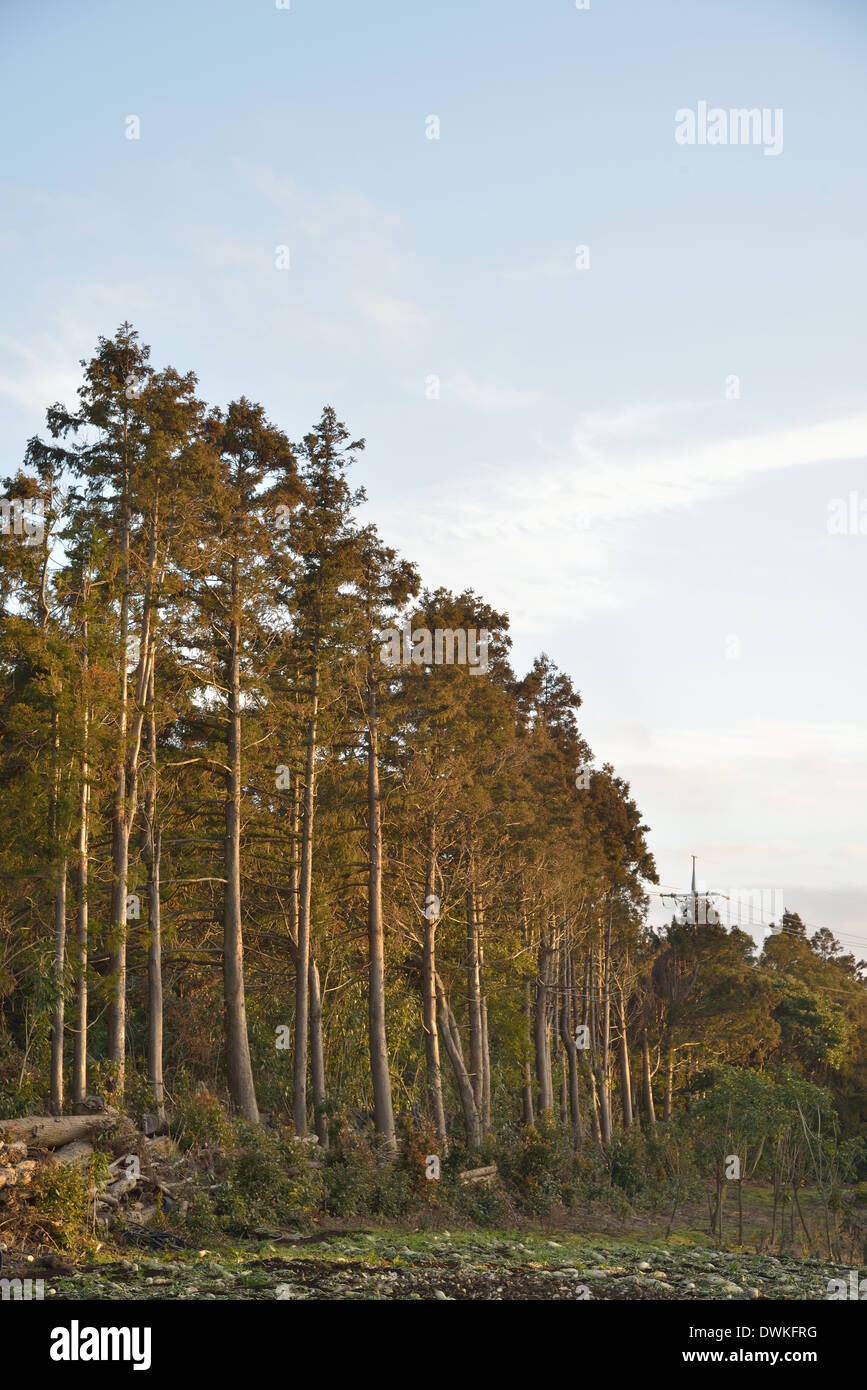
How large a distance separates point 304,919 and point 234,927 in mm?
1932

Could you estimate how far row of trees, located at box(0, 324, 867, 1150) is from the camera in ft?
75.8

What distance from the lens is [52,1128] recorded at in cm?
1756

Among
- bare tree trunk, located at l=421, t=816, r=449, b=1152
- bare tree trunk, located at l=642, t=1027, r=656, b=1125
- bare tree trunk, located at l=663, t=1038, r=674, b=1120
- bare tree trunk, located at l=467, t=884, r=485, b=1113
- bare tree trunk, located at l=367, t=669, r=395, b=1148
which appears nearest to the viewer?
bare tree trunk, located at l=367, t=669, r=395, b=1148

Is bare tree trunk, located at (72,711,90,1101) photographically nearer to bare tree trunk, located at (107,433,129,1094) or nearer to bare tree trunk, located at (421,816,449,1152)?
bare tree trunk, located at (107,433,129,1094)

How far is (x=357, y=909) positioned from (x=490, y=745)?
6.53 metres

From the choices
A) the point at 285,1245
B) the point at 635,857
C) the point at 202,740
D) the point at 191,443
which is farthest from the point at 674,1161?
the point at 191,443

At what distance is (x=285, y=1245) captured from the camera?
695 inches

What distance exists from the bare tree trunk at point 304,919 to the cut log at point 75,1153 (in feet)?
31.1

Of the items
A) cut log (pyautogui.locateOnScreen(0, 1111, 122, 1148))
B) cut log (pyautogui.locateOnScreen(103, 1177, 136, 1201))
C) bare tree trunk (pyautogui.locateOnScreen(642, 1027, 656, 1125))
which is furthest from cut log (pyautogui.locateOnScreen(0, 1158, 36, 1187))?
bare tree trunk (pyautogui.locateOnScreen(642, 1027, 656, 1125))

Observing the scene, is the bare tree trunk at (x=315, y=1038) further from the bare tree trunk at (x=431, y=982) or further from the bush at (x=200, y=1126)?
the bush at (x=200, y=1126)

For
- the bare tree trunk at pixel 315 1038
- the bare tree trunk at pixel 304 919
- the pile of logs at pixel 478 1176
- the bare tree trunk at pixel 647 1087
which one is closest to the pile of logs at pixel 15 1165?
the bare tree trunk at pixel 304 919

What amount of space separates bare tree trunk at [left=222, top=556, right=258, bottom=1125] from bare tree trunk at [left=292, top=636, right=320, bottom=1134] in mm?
1240

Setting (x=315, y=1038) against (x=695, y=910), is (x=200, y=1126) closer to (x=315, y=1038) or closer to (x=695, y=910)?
(x=315, y=1038)
